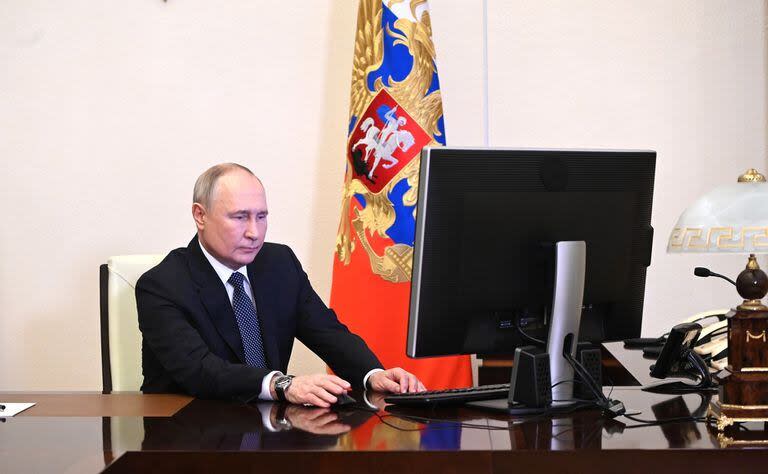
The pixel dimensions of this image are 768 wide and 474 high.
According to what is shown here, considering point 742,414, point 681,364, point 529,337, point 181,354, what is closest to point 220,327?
point 181,354

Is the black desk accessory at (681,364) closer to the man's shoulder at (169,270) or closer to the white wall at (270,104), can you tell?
the man's shoulder at (169,270)

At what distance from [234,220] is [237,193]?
3.0 inches

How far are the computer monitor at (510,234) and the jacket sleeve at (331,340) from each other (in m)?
0.63

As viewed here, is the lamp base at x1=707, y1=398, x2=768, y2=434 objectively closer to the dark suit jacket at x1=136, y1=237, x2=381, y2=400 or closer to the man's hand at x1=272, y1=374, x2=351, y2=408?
the man's hand at x1=272, y1=374, x2=351, y2=408

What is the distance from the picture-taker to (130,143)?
12.1ft

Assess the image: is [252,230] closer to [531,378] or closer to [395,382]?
[395,382]

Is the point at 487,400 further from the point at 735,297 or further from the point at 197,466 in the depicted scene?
the point at 735,297

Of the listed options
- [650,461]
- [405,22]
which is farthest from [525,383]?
[405,22]

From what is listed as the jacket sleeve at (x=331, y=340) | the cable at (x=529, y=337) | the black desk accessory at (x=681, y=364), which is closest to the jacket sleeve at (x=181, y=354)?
the jacket sleeve at (x=331, y=340)

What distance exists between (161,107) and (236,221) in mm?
1575

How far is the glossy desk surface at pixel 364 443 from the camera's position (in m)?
1.38

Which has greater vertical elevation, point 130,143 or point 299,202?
point 130,143

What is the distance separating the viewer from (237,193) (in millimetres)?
2316

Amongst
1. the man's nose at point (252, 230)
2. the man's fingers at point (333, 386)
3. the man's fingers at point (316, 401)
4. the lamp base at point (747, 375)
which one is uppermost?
the man's nose at point (252, 230)
